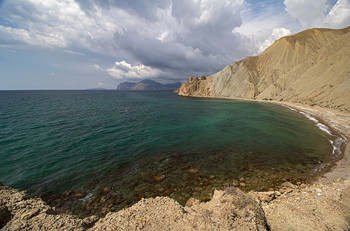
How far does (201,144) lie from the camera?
2070cm

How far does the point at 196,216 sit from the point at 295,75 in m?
102

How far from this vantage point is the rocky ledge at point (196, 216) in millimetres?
5879

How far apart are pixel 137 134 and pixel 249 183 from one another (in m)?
18.4

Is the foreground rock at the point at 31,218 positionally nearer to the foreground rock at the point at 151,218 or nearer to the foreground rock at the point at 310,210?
the foreground rock at the point at 151,218

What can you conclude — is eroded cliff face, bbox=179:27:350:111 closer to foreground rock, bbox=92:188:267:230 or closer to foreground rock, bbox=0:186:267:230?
foreground rock, bbox=92:188:267:230

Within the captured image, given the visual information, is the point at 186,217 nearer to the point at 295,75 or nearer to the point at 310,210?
the point at 310,210

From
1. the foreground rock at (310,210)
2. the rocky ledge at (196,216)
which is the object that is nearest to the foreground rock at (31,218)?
the rocky ledge at (196,216)

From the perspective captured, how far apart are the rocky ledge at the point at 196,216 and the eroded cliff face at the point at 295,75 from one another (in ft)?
168

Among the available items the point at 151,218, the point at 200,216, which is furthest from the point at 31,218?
the point at 200,216

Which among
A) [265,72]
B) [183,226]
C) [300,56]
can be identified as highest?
[300,56]

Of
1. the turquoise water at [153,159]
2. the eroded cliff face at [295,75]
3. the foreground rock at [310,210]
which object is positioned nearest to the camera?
the foreground rock at [310,210]

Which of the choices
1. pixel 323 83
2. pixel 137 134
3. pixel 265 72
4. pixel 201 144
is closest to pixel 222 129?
pixel 201 144

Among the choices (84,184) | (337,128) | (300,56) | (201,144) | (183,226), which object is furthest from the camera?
(300,56)

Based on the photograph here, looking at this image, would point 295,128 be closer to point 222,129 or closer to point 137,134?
point 222,129
